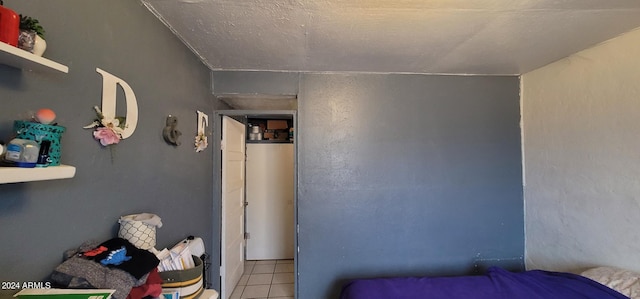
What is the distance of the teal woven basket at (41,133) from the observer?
0.72 meters

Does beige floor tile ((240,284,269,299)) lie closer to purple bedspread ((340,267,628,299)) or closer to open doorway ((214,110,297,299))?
open doorway ((214,110,297,299))

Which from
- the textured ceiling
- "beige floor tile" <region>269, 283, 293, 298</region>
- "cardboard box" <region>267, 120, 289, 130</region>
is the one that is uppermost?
the textured ceiling

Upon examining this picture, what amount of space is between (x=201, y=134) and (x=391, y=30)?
1.61 m

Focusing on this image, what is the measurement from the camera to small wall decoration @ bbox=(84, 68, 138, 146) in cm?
111

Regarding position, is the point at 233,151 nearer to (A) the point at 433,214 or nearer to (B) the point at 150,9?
(B) the point at 150,9

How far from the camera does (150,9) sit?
1.48 metres

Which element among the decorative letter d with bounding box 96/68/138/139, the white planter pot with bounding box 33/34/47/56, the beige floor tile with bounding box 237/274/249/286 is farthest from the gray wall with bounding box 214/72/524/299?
the white planter pot with bounding box 33/34/47/56

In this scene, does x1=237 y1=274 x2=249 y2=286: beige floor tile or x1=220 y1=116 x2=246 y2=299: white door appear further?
x1=237 y1=274 x2=249 y2=286: beige floor tile

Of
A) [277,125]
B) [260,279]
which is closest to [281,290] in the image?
[260,279]

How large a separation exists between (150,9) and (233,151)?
1.72 m

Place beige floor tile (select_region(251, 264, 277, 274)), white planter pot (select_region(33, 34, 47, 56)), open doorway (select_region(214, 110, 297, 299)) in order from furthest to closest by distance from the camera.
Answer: open doorway (select_region(214, 110, 297, 299)) < beige floor tile (select_region(251, 264, 277, 274)) < white planter pot (select_region(33, 34, 47, 56))

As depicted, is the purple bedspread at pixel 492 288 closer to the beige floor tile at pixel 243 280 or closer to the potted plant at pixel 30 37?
the beige floor tile at pixel 243 280

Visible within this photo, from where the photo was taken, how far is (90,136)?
1.08 metres

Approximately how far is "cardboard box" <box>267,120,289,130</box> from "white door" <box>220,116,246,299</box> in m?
0.64
